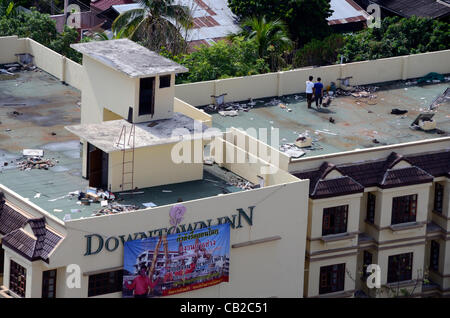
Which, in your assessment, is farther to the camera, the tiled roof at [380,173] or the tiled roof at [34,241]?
the tiled roof at [380,173]

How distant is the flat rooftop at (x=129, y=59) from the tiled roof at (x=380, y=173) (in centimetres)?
835

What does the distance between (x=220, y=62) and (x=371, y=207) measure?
17962 millimetres

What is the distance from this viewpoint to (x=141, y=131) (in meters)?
63.3

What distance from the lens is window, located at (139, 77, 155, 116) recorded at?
210 ft

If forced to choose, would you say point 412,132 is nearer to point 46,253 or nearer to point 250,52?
point 250,52

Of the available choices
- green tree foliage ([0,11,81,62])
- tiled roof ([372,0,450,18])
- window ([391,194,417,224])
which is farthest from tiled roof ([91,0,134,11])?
window ([391,194,417,224])

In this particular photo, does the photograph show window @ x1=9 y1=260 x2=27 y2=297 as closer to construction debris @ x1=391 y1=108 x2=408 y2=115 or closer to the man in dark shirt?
the man in dark shirt

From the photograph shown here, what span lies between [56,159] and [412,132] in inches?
777

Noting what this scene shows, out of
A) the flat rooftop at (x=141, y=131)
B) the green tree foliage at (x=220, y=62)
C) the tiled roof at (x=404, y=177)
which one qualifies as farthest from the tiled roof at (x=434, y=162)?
the green tree foliage at (x=220, y=62)

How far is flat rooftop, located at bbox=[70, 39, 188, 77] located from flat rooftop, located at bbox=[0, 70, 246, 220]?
5133mm

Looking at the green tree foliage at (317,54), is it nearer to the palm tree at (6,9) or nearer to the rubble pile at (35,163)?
the palm tree at (6,9)

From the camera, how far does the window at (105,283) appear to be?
192 feet

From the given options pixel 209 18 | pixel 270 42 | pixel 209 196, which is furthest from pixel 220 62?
pixel 209 18
